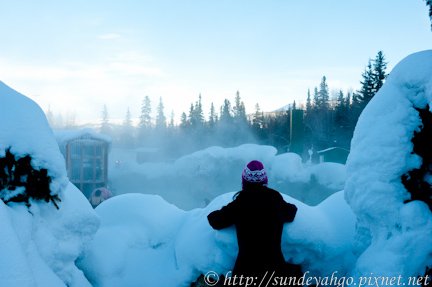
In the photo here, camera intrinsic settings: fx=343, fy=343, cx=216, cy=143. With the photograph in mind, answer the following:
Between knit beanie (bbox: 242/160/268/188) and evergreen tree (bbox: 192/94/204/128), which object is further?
evergreen tree (bbox: 192/94/204/128)

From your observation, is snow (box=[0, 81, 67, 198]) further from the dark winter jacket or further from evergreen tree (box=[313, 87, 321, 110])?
evergreen tree (box=[313, 87, 321, 110])

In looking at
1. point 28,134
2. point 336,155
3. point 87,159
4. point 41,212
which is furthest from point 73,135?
point 336,155

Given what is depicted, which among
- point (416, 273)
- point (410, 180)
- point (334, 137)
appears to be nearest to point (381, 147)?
point (410, 180)

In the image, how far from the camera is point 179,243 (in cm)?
432

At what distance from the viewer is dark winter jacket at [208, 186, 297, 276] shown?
3326mm

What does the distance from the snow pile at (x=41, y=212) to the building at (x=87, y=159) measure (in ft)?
47.8

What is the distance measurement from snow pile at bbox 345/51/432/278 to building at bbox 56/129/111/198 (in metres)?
16.0

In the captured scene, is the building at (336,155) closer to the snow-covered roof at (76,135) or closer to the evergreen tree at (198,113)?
the snow-covered roof at (76,135)

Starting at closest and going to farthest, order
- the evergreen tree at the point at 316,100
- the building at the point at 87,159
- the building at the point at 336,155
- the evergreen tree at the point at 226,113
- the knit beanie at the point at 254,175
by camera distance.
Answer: the knit beanie at the point at 254,175 → the building at the point at 87,159 → the building at the point at 336,155 → the evergreen tree at the point at 226,113 → the evergreen tree at the point at 316,100

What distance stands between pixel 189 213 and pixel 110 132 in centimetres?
6966

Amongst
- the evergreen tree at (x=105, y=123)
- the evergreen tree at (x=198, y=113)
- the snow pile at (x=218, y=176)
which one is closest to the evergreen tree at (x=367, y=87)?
the snow pile at (x=218, y=176)

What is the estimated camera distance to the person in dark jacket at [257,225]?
333cm

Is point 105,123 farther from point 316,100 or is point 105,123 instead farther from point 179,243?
point 179,243

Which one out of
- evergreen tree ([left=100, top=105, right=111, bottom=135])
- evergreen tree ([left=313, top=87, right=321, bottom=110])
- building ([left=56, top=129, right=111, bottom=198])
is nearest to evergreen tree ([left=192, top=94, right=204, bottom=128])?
evergreen tree ([left=313, top=87, right=321, bottom=110])
